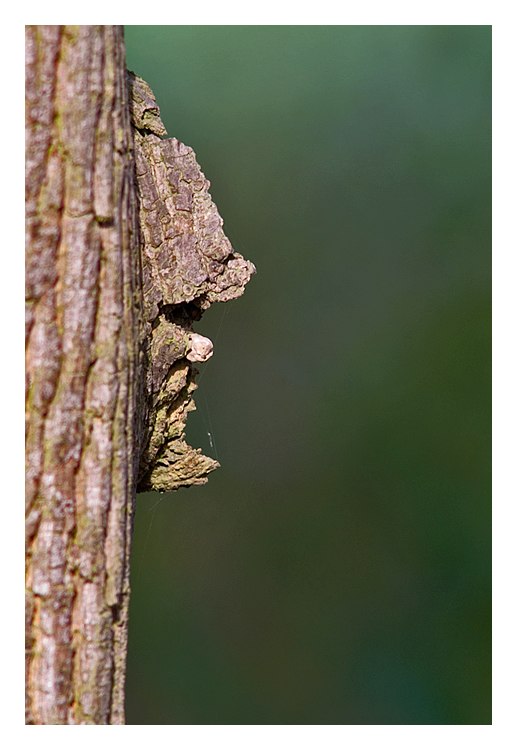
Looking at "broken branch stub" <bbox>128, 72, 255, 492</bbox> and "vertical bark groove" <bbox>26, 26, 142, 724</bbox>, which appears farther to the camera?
"broken branch stub" <bbox>128, 72, 255, 492</bbox>

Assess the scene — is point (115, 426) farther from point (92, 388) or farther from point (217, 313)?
point (217, 313)

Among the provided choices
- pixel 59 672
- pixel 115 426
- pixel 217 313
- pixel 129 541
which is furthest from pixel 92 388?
pixel 217 313

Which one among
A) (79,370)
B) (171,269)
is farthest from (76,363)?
(171,269)

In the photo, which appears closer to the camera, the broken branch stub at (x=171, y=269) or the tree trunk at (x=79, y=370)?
Answer: the tree trunk at (x=79, y=370)

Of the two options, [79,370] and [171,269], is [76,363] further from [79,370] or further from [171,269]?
[171,269]

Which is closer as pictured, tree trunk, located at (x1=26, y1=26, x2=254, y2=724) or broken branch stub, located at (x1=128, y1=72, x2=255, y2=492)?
tree trunk, located at (x1=26, y1=26, x2=254, y2=724)
